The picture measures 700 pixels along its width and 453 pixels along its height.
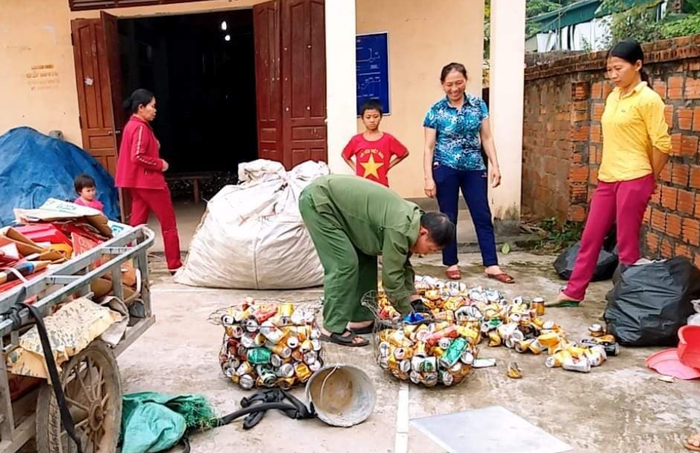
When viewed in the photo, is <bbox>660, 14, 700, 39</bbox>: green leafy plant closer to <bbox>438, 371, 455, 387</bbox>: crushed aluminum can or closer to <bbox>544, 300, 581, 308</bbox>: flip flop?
<bbox>544, 300, 581, 308</bbox>: flip flop

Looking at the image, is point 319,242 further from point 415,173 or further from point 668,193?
point 415,173

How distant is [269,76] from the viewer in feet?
23.2

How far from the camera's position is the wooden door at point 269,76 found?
22.7 ft

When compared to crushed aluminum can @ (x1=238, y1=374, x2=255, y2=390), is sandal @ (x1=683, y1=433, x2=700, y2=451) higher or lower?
lower

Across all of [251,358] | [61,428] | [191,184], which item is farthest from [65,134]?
[61,428]

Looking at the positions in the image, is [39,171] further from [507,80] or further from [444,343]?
[444,343]

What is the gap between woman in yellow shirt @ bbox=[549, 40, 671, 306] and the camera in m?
3.77

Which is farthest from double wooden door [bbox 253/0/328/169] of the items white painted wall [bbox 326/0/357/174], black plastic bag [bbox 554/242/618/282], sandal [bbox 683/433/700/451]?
sandal [bbox 683/433/700/451]

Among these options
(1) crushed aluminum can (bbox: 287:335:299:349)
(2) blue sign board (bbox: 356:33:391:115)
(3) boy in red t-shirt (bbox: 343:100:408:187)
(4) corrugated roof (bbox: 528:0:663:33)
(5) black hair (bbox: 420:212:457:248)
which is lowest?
(1) crushed aluminum can (bbox: 287:335:299:349)

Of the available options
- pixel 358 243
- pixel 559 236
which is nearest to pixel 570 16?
pixel 559 236

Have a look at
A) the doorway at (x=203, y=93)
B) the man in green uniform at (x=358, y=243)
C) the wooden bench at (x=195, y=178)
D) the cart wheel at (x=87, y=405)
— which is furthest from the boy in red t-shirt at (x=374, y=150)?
the doorway at (x=203, y=93)

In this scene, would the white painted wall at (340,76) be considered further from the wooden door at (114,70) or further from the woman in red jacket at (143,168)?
the wooden door at (114,70)

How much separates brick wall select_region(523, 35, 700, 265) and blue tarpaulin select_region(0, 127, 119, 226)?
4.97 metres

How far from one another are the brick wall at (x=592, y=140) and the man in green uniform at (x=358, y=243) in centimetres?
211
